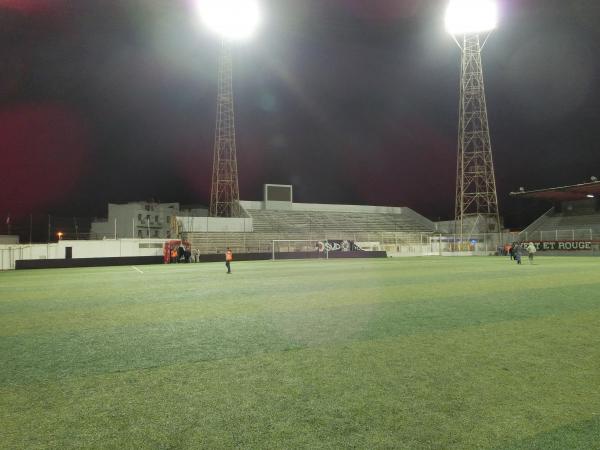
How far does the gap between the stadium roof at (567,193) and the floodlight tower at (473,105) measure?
4.28m

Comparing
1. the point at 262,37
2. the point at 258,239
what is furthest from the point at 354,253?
the point at 262,37

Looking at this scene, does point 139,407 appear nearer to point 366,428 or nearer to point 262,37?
point 366,428

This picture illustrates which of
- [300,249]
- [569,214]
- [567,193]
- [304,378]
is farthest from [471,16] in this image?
[304,378]

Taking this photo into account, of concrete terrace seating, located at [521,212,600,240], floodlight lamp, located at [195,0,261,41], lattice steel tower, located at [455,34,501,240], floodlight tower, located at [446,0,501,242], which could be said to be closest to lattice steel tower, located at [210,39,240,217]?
floodlight lamp, located at [195,0,261,41]

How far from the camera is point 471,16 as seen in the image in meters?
45.2

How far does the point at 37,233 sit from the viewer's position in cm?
5366

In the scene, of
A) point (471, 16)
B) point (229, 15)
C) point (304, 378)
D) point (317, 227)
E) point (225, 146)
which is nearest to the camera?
point (304, 378)

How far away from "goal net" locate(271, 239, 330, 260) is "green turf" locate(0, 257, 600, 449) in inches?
→ 1248

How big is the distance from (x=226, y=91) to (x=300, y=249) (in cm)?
2173

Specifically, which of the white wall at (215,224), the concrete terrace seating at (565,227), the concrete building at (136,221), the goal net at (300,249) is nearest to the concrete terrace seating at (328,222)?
the white wall at (215,224)

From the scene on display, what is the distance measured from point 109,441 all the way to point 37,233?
5898cm

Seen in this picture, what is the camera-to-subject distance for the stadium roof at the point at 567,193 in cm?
4588

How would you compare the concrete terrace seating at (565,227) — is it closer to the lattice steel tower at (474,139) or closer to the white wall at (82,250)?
the lattice steel tower at (474,139)

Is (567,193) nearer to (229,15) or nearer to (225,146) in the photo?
(225,146)
